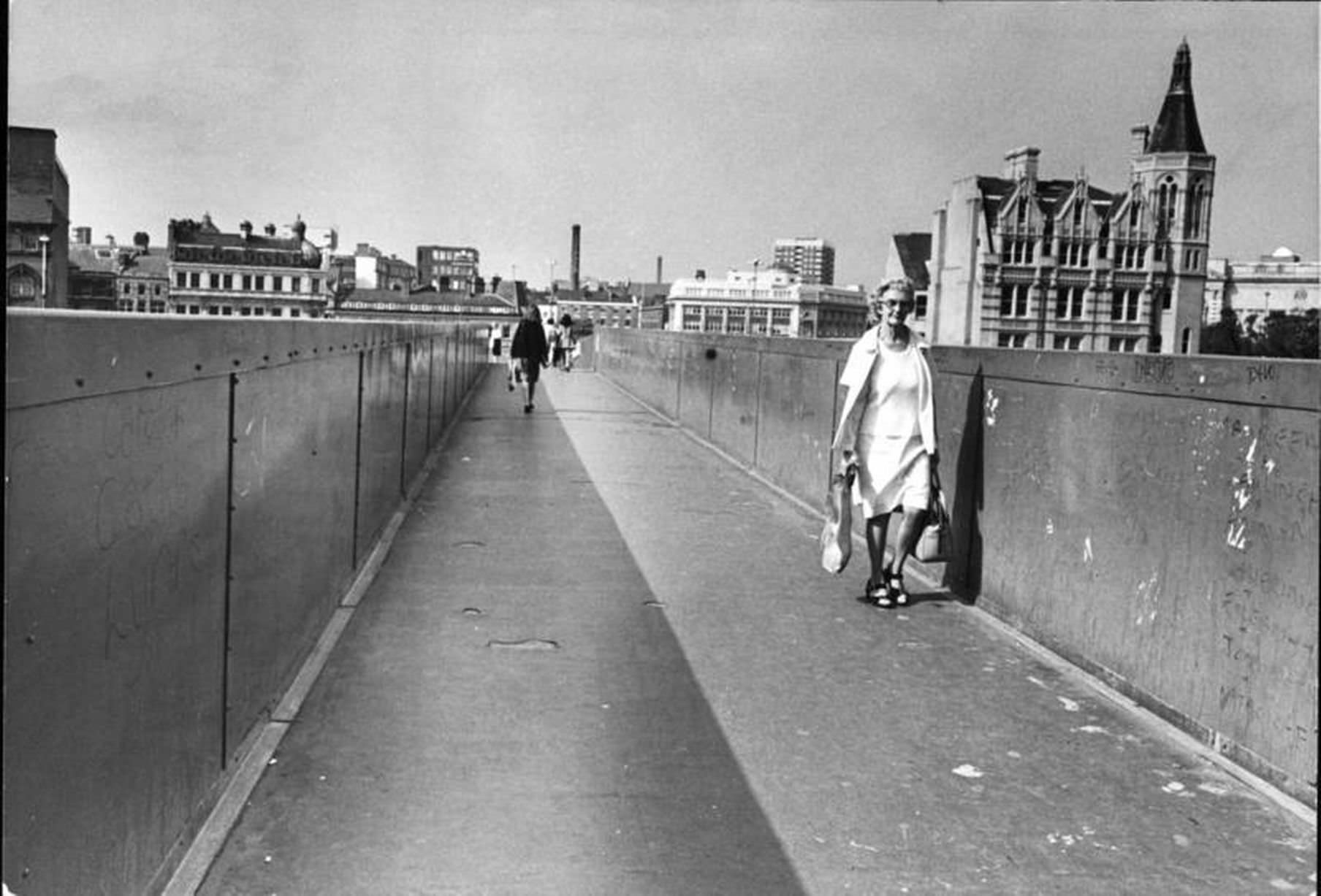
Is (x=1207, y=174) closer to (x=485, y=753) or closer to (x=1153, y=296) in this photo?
(x=1153, y=296)

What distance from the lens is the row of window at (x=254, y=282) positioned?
234ft

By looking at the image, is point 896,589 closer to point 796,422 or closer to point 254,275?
point 796,422

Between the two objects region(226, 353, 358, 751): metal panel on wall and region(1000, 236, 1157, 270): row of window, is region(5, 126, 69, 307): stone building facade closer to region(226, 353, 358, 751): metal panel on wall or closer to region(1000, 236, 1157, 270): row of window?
region(226, 353, 358, 751): metal panel on wall

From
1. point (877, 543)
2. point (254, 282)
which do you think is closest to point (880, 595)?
point (877, 543)

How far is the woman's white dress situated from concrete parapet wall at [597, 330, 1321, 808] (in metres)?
0.45

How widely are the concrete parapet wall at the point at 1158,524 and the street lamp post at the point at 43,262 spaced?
401cm

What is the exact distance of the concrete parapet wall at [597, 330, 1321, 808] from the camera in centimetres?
473

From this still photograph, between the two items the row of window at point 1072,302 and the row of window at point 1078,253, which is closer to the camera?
the row of window at point 1078,253

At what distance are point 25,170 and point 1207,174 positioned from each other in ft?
441

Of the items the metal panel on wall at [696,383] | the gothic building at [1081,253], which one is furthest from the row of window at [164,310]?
the gothic building at [1081,253]

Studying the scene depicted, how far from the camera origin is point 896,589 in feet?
25.4

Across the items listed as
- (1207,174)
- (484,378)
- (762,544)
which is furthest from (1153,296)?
(762,544)

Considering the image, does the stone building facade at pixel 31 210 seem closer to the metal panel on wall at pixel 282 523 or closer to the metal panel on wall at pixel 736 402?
the metal panel on wall at pixel 282 523

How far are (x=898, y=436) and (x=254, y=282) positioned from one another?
244ft
